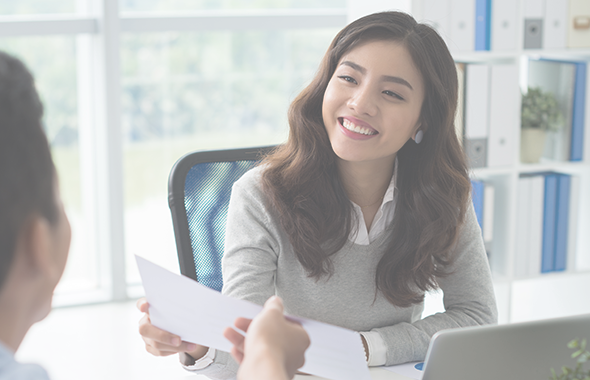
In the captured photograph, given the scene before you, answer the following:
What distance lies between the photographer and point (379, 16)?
4.48 feet

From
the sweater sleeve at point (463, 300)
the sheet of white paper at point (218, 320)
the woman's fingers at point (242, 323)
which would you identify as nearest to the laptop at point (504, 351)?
the sheet of white paper at point (218, 320)

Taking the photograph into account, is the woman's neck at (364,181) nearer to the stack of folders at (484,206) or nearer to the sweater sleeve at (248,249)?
the sweater sleeve at (248,249)

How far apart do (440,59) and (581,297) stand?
1953 millimetres

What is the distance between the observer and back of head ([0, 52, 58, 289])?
1.69 feet

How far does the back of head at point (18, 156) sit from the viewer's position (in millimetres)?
516

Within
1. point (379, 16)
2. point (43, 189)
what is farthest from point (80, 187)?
point (43, 189)

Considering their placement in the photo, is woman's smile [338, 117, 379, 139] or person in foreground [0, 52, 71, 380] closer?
person in foreground [0, 52, 71, 380]

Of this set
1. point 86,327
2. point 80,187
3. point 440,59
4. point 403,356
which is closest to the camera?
point 403,356

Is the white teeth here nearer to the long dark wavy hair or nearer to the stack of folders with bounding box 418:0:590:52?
the long dark wavy hair

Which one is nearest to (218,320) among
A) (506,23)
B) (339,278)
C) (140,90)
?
(339,278)

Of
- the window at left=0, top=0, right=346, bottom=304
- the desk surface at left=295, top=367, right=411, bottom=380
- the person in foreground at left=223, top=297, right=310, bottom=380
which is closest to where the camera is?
the person in foreground at left=223, top=297, right=310, bottom=380

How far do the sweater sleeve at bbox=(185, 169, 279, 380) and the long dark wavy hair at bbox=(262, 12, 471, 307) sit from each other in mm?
41

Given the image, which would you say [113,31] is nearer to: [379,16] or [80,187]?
[80,187]

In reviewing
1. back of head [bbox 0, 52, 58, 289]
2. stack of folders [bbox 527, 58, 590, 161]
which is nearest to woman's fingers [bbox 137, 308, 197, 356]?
back of head [bbox 0, 52, 58, 289]
